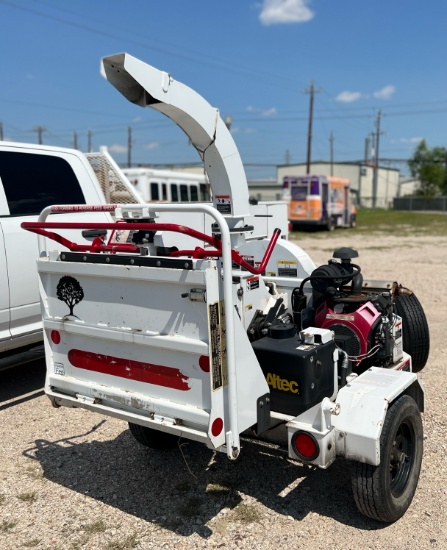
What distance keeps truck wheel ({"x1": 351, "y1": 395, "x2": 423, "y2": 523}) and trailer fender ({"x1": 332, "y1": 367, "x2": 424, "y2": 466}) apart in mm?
96

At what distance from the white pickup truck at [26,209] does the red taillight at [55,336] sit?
1691 millimetres

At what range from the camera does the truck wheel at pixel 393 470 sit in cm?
312

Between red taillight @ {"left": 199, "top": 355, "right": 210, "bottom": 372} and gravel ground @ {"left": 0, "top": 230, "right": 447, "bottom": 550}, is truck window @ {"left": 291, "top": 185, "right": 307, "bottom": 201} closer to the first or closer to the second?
gravel ground @ {"left": 0, "top": 230, "right": 447, "bottom": 550}

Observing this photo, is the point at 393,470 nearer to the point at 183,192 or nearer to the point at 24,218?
the point at 24,218

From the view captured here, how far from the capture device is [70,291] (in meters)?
3.41

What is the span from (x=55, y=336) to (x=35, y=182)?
250 cm

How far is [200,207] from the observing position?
2.78 meters

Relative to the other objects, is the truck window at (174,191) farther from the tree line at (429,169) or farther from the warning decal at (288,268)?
the tree line at (429,169)

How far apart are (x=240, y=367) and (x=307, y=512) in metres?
1.21

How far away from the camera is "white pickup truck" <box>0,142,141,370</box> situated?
16.6 feet

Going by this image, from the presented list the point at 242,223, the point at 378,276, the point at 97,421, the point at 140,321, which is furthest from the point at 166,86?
the point at 378,276

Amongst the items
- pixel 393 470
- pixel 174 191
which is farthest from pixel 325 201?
pixel 393 470

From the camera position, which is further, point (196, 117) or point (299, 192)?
point (299, 192)

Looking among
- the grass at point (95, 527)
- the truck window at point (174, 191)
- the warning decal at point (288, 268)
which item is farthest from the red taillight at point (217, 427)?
the truck window at point (174, 191)
